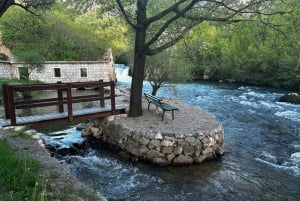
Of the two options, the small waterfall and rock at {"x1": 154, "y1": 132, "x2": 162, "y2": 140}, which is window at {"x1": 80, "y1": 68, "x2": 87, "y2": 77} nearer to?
the small waterfall

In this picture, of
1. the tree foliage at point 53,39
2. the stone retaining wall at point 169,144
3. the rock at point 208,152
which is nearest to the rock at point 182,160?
the stone retaining wall at point 169,144

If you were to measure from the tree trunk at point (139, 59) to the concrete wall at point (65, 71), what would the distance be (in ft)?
48.7

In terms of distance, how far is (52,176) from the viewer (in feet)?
17.5

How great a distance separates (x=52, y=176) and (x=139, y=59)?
640cm

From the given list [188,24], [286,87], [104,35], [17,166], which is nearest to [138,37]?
[188,24]

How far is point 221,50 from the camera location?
34344 millimetres

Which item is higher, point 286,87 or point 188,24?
point 188,24

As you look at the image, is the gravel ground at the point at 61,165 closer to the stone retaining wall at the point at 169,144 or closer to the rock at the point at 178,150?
the stone retaining wall at the point at 169,144

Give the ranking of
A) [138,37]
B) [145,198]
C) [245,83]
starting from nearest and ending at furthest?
[145,198] < [138,37] < [245,83]

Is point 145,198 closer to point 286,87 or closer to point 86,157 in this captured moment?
point 86,157

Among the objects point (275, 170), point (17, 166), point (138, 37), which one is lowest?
point (275, 170)

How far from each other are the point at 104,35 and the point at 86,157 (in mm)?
26082

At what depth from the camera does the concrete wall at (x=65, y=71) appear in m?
22.8

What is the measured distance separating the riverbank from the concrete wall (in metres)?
16.8
